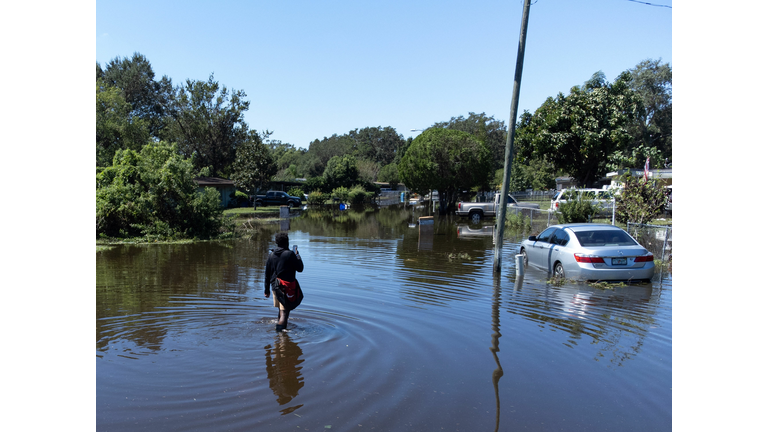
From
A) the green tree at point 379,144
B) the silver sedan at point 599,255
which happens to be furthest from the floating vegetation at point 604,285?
the green tree at point 379,144

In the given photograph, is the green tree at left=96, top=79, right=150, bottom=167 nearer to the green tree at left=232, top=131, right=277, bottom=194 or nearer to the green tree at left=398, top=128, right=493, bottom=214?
the green tree at left=232, top=131, right=277, bottom=194

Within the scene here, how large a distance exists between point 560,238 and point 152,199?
1574 cm

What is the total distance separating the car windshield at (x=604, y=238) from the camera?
39.5ft

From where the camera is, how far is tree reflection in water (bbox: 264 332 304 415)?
17.8 feet

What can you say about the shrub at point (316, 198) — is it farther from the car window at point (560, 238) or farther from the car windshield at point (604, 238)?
the car windshield at point (604, 238)

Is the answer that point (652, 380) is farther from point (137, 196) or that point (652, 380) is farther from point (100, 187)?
point (100, 187)

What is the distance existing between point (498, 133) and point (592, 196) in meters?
65.7

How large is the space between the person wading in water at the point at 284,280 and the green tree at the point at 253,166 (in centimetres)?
3781

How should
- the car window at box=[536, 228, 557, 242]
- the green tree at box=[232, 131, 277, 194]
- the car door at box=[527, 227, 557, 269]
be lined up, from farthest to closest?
the green tree at box=[232, 131, 277, 194] → the car window at box=[536, 228, 557, 242] → the car door at box=[527, 227, 557, 269]

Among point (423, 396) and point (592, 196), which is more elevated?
point (592, 196)

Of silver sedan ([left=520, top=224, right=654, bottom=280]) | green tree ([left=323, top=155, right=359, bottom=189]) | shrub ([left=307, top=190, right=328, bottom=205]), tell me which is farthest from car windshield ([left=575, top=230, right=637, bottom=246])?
green tree ([left=323, top=155, right=359, bottom=189])

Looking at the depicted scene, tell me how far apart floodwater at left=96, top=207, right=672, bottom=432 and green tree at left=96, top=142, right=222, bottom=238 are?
8592mm

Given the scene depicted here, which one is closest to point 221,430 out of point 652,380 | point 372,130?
point 652,380

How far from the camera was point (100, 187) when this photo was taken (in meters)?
21.8
